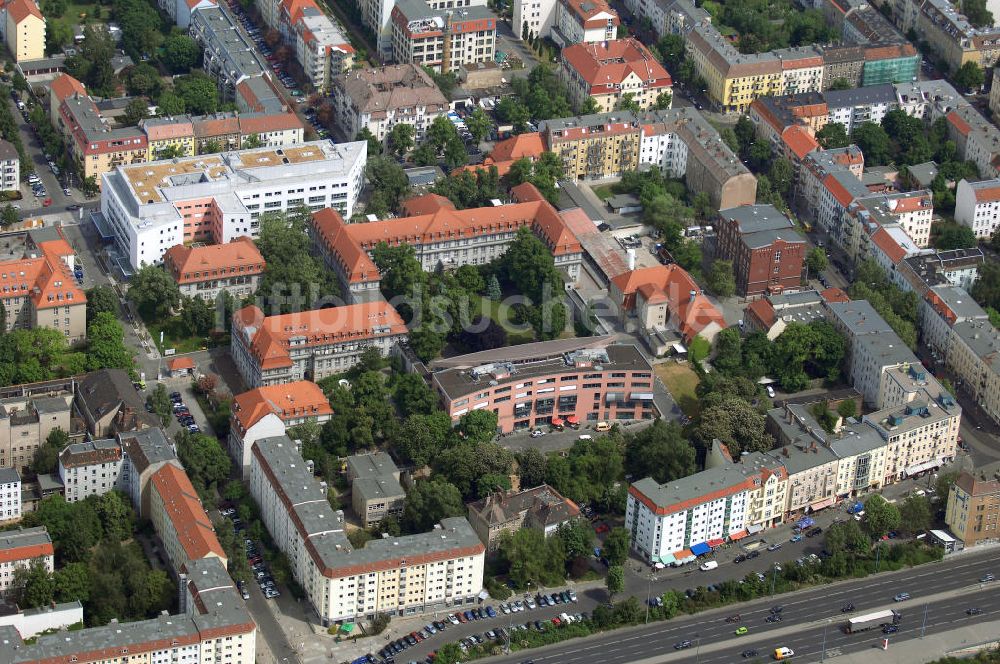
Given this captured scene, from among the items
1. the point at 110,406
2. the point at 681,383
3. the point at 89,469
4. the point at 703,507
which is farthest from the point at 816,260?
the point at 89,469

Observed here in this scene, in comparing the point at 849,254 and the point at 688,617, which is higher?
the point at 849,254

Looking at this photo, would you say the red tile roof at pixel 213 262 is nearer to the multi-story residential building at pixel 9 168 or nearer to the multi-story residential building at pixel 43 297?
the multi-story residential building at pixel 43 297

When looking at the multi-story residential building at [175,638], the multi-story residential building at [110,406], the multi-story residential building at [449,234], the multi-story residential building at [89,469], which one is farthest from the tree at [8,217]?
the multi-story residential building at [175,638]

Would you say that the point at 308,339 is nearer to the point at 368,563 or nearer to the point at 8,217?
the point at 368,563

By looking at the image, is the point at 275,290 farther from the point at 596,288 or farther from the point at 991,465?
the point at 991,465

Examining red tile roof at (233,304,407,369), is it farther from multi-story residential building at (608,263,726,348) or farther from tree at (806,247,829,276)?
tree at (806,247,829,276)

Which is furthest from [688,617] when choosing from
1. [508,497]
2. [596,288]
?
[596,288]
